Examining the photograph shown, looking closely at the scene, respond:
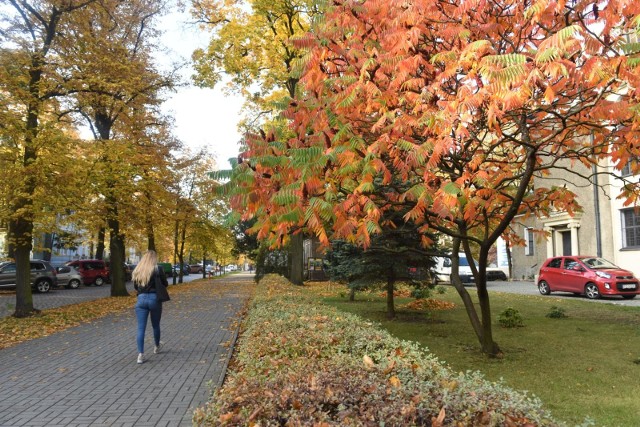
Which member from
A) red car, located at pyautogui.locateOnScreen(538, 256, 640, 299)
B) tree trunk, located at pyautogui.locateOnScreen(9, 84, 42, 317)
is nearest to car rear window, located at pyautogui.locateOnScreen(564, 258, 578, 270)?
red car, located at pyautogui.locateOnScreen(538, 256, 640, 299)

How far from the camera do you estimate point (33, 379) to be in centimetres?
695

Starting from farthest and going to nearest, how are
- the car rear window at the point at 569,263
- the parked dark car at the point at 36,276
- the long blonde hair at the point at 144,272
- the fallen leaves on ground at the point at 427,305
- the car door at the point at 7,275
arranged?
the parked dark car at the point at 36,276 < the car door at the point at 7,275 < the car rear window at the point at 569,263 < the fallen leaves on ground at the point at 427,305 < the long blonde hair at the point at 144,272

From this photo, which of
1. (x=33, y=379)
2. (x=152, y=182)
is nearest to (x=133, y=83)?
(x=152, y=182)

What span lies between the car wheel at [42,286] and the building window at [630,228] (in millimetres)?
30434

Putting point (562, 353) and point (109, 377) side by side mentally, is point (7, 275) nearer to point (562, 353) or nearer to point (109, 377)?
point (109, 377)

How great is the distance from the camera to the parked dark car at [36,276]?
24.8 meters

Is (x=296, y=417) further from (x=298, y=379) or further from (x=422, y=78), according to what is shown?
(x=422, y=78)

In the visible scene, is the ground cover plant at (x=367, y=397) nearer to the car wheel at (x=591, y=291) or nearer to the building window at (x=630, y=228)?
A: the car wheel at (x=591, y=291)

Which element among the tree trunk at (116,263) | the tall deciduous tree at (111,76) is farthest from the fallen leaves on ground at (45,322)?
the tree trunk at (116,263)

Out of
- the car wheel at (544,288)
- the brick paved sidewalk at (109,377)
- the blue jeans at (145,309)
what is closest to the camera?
the brick paved sidewalk at (109,377)

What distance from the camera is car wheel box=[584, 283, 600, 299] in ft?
60.9

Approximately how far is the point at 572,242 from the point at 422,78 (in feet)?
86.0

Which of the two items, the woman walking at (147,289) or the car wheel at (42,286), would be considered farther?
the car wheel at (42,286)

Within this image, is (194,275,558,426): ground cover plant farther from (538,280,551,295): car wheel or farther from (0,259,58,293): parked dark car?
(0,259,58,293): parked dark car
